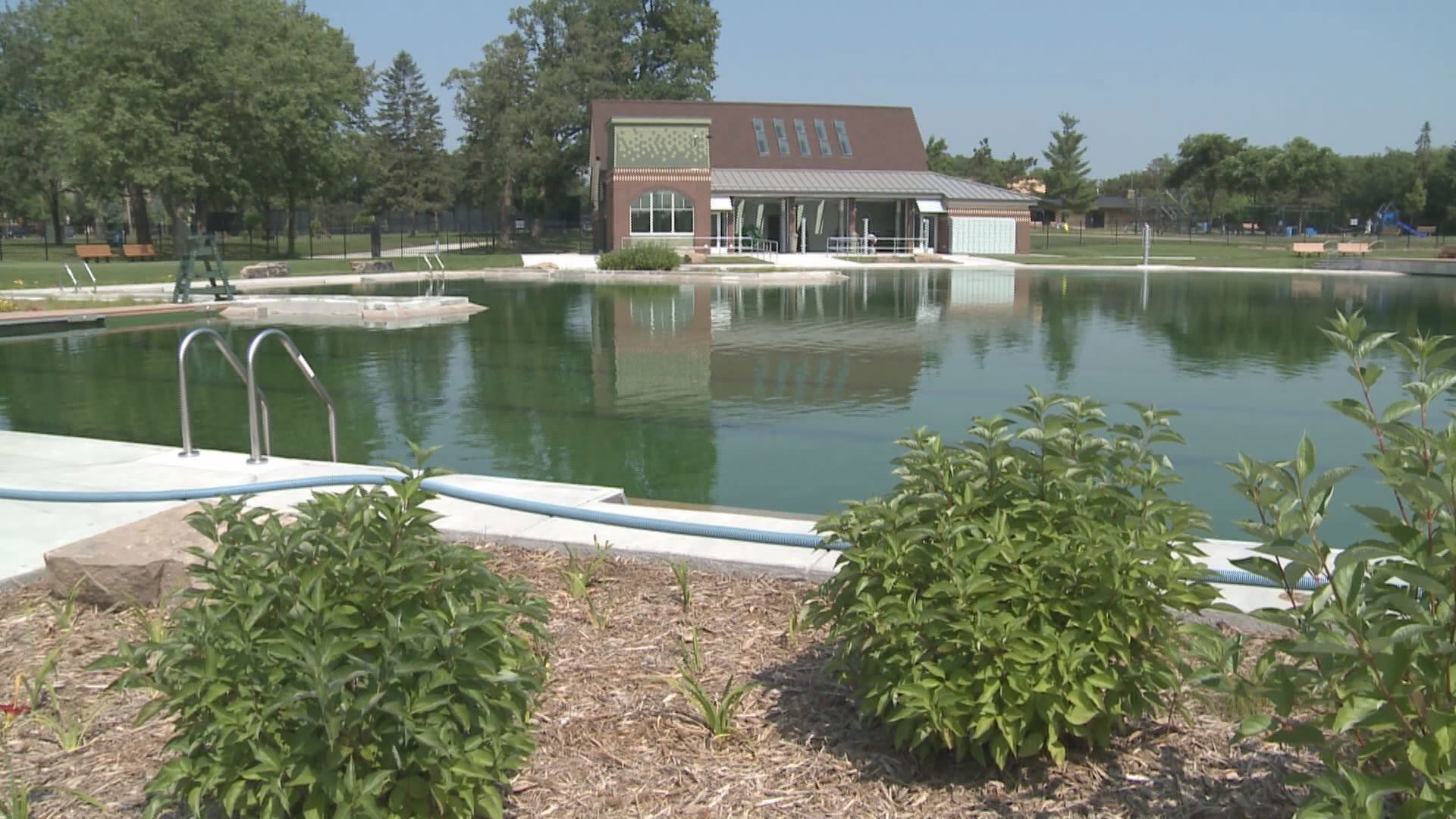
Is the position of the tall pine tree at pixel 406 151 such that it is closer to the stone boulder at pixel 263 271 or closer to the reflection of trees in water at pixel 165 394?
the stone boulder at pixel 263 271

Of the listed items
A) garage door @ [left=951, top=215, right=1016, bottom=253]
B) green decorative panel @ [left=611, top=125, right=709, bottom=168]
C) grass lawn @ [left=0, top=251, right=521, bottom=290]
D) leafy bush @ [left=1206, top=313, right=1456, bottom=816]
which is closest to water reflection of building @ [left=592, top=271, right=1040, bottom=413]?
leafy bush @ [left=1206, top=313, right=1456, bottom=816]

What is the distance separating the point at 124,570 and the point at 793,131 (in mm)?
57127

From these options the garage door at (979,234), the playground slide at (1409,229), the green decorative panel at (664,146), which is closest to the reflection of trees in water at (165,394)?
the green decorative panel at (664,146)

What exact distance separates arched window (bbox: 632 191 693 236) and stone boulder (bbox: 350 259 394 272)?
1427 centimetres

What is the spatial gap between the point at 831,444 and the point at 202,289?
23.0 meters

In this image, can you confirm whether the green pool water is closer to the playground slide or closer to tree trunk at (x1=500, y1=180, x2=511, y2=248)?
tree trunk at (x1=500, y1=180, x2=511, y2=248)

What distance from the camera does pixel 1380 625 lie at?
94.4 inches

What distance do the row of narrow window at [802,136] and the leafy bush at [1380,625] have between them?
57185mm

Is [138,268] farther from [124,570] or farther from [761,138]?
[124,570]

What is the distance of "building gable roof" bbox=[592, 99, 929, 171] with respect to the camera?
56.8 meters

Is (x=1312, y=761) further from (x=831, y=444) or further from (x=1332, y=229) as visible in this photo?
(x=1332, y=229)

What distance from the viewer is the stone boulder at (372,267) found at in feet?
132

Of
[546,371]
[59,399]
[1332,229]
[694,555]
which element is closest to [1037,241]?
[1332,229]

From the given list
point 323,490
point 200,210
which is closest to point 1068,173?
point 200,210
